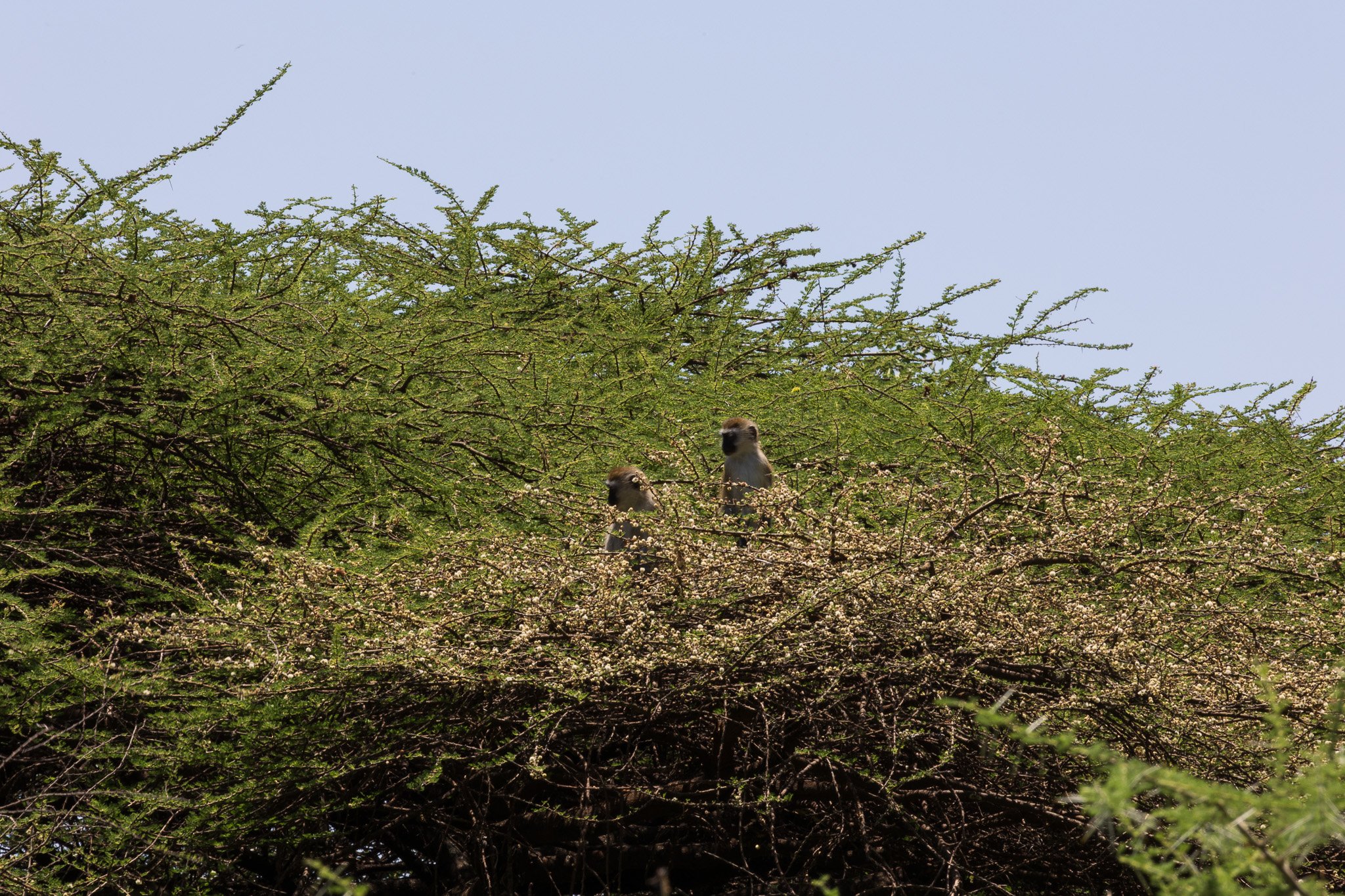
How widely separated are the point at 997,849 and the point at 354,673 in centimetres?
301

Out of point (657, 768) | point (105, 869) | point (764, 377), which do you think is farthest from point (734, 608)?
point (764, 377)

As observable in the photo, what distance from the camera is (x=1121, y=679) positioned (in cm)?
539

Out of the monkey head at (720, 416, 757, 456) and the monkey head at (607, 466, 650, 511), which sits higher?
the monkey head at (720, 416, 757, 456)

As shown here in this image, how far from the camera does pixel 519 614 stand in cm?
570

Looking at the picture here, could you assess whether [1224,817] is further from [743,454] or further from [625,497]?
[743,454]

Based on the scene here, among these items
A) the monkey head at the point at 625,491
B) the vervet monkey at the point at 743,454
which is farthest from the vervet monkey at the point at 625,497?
the vervet monkey at the point at 743,454

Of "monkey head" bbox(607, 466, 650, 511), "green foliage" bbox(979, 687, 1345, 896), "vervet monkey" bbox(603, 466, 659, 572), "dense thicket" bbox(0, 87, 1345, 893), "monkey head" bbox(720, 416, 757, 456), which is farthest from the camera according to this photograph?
"monkey head" bbox(720, 416, 757, 456)

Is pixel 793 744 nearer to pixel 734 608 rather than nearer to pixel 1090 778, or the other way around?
pixel 734 608

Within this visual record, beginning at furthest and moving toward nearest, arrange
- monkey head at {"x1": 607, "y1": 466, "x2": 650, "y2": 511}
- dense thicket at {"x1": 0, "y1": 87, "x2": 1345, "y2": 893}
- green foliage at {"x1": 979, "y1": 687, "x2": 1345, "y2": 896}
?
1. monkey head at {"x1": 607, "y1": 466, "x2": 650, "y2": 511}
2. dense thicket at {"x1": 0, "y1": 87, "x2": 1345, "y2": 893}
3. green foliage at {"x1": 979, "y1": 687, "x2": 1345, "y2": 896}

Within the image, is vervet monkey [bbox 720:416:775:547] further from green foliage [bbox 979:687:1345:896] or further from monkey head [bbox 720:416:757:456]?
green foliage [bbox 979:687:1345:896]

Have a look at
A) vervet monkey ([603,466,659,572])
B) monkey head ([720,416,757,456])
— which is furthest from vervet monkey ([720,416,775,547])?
vervet monkey ([603,466,659,572])

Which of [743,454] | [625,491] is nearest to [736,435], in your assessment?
[743,454]

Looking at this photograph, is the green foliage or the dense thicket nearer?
the green foliage

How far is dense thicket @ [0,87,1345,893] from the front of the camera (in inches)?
216
